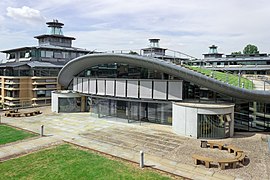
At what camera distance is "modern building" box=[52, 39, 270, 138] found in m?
20.5

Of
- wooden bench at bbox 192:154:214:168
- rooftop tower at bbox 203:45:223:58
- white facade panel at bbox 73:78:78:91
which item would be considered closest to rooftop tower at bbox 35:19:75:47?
white facade panel at bbox 73:78:78:91

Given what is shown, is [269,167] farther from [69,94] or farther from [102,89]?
[69,94]

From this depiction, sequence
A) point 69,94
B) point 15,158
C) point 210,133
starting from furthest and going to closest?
1. point 69,94
2. point 210,133
3. point 15,158

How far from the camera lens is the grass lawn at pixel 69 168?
513 inches

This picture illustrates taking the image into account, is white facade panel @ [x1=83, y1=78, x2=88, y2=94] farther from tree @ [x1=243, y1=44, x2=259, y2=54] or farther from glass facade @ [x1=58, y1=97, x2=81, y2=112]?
tree @ [x1=243, y1=44, x2=259, y2=54]

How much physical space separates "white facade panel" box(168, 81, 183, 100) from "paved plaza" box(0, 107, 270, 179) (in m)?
3.06

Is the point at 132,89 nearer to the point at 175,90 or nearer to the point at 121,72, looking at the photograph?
the point at 121,72

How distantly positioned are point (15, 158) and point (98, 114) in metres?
14.0

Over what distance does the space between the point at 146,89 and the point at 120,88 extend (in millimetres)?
3247

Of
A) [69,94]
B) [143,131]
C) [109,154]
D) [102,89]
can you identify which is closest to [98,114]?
[102,89]

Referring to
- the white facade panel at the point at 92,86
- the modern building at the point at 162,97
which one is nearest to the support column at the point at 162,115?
the modern building at the point at 162,97

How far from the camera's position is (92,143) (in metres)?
18.6

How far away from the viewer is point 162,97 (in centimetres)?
2425

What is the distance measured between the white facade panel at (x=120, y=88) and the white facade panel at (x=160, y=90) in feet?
12.2
